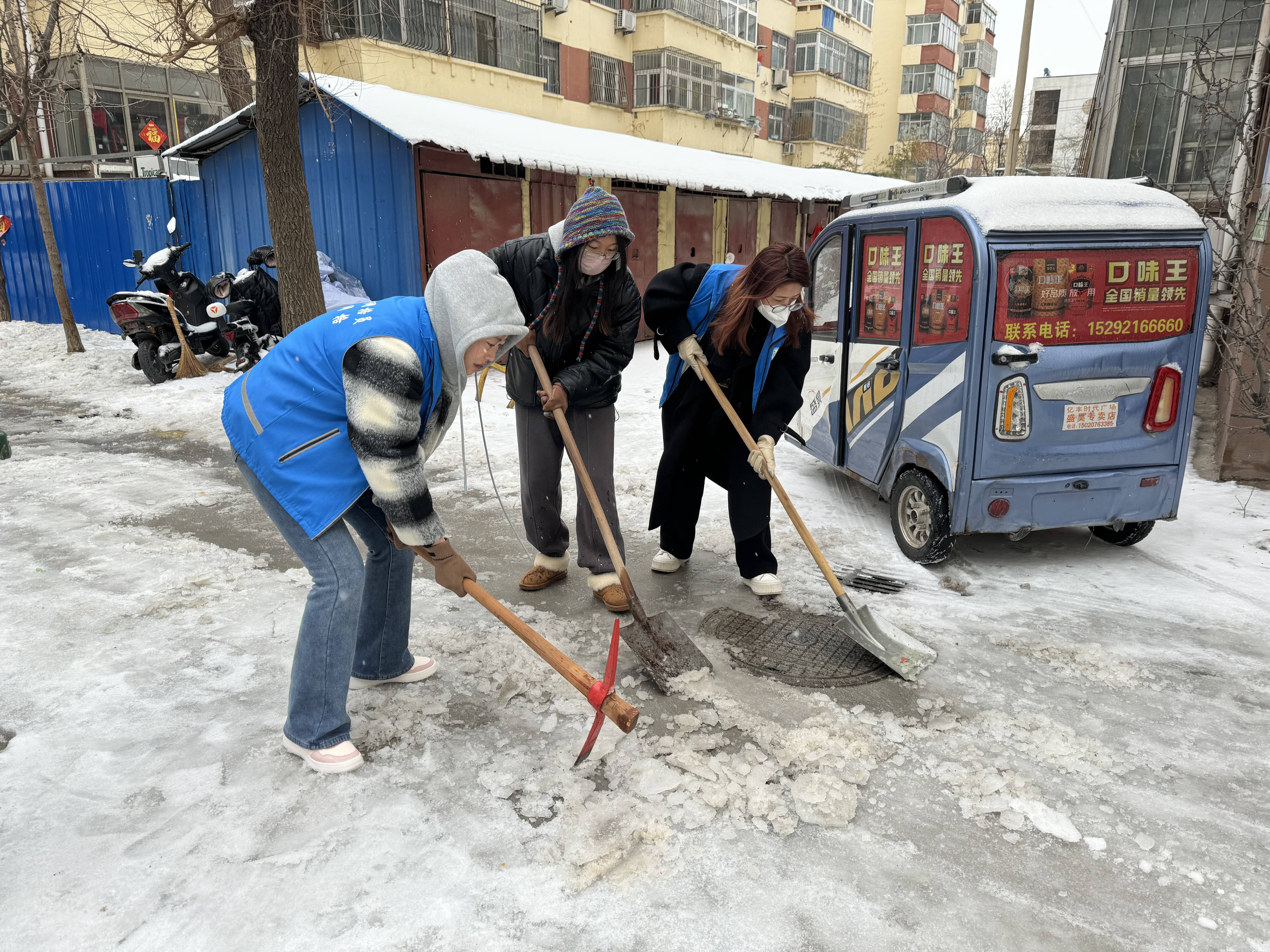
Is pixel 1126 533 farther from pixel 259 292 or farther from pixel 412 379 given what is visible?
pixel 259 292

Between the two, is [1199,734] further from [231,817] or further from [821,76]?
[821,76]

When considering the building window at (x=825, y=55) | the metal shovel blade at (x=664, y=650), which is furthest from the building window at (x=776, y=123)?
the metal shovel blade at (x=664, y=650)

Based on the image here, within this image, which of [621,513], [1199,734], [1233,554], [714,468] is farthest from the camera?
[621,513]

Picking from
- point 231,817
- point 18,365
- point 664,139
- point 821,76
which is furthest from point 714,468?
point 821,76

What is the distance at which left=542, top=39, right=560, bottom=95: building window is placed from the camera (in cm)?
2116

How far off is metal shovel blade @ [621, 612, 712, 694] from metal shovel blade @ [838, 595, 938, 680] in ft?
2.04

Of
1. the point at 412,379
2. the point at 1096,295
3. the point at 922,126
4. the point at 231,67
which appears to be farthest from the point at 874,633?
the point at 922,126

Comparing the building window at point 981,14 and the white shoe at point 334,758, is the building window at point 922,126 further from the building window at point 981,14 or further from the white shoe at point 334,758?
the white shoe at point 334,758

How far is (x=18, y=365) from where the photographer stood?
1068 centimetres

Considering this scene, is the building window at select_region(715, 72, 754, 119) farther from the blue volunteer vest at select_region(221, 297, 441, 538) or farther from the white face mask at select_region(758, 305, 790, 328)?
the blue volunteer vest at select_region(221, 297, 441, 538)

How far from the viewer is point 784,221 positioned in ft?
56.9

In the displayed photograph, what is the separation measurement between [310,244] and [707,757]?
21.4 ft

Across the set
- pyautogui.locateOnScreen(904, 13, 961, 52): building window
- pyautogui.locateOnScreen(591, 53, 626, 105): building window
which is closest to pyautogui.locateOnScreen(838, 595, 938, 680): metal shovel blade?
pyautogui.locateOnScreen(591, 53, 626, 105): building window

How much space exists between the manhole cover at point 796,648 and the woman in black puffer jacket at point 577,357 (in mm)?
530
